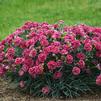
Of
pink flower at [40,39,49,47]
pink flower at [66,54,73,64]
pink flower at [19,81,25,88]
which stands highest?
pink flower at [40,39,49,47]

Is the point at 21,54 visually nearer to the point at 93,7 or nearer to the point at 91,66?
the point at 91,66

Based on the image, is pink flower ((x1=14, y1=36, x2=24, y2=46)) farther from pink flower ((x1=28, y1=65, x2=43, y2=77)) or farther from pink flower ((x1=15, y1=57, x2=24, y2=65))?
pink flower ((x1=28, y1=65, x2=43, y2=77))

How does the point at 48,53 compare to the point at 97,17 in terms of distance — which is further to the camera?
the point at 97,17

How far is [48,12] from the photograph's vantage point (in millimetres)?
14648

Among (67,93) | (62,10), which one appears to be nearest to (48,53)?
(67,93)

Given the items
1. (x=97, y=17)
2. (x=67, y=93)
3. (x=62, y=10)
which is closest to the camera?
(x=67, y=93)

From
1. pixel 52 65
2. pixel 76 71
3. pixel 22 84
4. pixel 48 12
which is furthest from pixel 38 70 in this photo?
pixel 48 12

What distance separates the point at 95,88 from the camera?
25.1ft

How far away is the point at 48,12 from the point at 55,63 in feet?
24.6

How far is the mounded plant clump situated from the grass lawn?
4.54 meters

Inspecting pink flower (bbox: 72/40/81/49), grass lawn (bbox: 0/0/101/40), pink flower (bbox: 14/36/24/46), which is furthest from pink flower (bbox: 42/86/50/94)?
grass lawn (bbox: 0/0/101/40)

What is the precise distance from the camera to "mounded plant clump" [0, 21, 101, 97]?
7.33 meters

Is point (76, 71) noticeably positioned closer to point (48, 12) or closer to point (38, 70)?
point (38, 70)

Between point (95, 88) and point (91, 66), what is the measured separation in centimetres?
33
